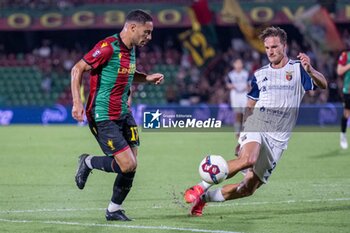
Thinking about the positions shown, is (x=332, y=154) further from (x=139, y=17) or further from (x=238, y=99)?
(x=139, y=17)

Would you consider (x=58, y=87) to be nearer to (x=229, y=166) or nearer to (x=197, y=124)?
(x=197, y=124)

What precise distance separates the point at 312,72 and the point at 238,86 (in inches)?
538

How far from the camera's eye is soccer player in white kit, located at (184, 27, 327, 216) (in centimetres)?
884

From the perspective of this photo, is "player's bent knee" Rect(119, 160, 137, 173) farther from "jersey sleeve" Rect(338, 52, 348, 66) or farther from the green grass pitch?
"jersey sleeve" Rect(338, 52, 348, 66)

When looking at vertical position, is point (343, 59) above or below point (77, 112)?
below

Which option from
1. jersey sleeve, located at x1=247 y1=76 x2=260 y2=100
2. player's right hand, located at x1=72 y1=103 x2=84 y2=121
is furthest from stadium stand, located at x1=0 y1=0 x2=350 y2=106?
player's right hand, located at x1=72 y1=103 x2=84 y2=121

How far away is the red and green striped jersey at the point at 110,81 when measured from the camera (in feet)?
28.3

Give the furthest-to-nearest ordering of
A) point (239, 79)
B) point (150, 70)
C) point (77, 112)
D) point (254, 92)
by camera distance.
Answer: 1. point (150, 70)
2. point (239, 79)
3. point (254, 92)
4. point (77, 112)

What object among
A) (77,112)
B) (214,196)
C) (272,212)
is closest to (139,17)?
(77,112)

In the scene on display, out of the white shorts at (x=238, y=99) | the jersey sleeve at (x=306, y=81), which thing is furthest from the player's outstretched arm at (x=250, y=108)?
the white shorts at (x=238, y=99)

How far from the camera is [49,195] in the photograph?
36.3ft

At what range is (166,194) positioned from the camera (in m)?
11.1

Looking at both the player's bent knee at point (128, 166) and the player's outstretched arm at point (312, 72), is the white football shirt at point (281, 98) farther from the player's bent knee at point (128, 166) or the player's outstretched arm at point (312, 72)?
the player's bent knee at point (128, 166)

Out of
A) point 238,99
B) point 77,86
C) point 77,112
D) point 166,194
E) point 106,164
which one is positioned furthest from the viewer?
point 238,99
